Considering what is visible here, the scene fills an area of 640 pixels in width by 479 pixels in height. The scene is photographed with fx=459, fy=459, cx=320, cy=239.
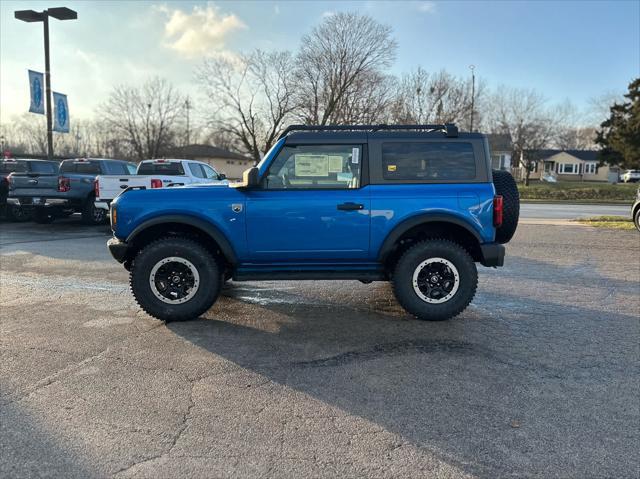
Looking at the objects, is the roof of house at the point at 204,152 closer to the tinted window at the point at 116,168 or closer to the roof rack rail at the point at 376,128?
the tinted window at the point at 116,168

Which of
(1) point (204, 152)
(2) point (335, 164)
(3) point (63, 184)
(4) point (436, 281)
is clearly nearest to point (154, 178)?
(3) point (63, 184)

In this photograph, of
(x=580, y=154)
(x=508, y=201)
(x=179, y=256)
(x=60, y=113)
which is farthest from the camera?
(x=580, y=154)

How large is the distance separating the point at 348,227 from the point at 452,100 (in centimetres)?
3974

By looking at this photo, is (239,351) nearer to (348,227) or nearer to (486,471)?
(348,227)

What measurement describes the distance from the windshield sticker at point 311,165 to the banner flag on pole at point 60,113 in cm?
1689

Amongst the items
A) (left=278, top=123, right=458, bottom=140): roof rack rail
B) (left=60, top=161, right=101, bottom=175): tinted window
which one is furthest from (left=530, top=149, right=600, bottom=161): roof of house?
(left=278, top=123, right=458, bottom=140): roof rack rail

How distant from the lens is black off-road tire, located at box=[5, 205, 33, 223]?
47.4 ft

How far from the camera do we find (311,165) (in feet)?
16.8

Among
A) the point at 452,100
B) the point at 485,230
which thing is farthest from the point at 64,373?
the point at 452,100

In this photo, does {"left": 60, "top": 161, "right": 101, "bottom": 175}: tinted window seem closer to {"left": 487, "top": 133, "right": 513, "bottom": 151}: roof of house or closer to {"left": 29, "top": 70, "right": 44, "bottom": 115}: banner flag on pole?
{"left": 29, "top": 70, "right": 44, "bottom": 115}: banner flag on pole

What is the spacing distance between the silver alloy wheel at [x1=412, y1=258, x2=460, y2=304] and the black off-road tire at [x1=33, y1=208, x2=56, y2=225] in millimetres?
12546

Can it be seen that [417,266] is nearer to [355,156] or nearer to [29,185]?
[355,156]

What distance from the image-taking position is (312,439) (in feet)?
9.43

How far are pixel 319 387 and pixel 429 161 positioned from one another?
2.85 meters
